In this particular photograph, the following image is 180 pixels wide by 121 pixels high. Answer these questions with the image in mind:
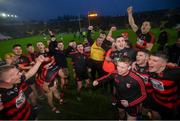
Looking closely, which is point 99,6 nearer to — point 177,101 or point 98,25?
point 98,25

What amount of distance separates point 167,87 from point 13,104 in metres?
2.38

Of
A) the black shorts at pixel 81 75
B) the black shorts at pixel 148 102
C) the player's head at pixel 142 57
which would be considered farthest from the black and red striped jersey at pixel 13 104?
the black shorts at pixel 81 75

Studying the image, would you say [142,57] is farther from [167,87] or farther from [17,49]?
[17,49]

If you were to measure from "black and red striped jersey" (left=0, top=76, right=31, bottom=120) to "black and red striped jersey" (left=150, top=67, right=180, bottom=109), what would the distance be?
2.16m

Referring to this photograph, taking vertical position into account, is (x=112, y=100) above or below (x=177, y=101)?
below

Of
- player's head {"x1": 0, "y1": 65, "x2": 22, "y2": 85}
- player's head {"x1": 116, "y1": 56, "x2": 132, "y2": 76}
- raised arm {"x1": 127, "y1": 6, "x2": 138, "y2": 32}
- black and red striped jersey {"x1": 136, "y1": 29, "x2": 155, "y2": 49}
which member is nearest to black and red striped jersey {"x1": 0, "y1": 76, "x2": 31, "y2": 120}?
player's head {"x1": 0, "y1": 65, "x2": 22, "y2": 85}

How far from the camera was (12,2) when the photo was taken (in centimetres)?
552

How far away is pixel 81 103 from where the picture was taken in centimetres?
509

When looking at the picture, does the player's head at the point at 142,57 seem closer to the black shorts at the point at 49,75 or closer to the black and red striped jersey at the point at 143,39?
the black and red striped jersey at the point at 143,39

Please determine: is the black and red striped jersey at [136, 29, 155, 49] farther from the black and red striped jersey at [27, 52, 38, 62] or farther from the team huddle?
the black and red striped jersey at [27, 52, 38, 62]

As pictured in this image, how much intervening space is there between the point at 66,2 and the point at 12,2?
1.45 m

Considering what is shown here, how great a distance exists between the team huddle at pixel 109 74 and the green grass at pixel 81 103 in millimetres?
173

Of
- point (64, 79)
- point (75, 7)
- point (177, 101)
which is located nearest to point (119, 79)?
point (177, 101)

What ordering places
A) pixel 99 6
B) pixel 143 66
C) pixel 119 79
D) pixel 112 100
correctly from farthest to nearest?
pixel 99 6, pixel 112 100, pixel 143 66, pixel 119 79
